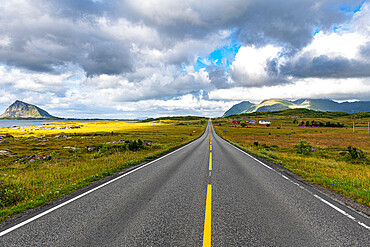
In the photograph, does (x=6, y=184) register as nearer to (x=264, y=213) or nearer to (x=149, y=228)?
(x=149, y=228)

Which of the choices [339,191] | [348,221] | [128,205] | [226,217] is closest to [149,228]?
[128,205]

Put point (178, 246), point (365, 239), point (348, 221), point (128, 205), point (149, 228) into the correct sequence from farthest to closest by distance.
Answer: point (128, 205) → point (348, 221) → point (149, 228) → point (365, 239) → point (178, 246)

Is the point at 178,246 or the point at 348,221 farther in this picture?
Result: the point at 348,221

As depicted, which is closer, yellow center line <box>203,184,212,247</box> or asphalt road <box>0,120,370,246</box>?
yellow center line <box>203,184,212,247</box>

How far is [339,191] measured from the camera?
790 cm

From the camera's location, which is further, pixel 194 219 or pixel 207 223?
pixel 194 219

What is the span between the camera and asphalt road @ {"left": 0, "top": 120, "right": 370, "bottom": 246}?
4215 millimetres

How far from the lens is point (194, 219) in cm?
516

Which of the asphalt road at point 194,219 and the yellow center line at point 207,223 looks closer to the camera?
the yellow center line at point 207,223

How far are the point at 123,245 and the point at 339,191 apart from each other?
9.53 m

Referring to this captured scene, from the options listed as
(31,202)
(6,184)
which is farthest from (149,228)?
(6,184)

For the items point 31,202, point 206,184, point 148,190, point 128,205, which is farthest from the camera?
point 206,184

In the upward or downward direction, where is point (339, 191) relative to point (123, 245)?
downward

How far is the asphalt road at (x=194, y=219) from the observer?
4215mm
